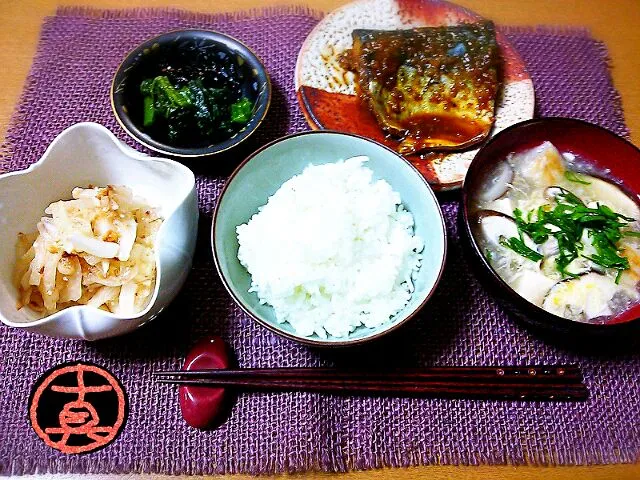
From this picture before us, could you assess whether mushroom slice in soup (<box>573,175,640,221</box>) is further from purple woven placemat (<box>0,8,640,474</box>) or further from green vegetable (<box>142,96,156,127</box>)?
green vegetable (<box>142,96,156,127</box>)

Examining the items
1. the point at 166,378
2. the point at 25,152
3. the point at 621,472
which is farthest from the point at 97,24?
the point at 621,472

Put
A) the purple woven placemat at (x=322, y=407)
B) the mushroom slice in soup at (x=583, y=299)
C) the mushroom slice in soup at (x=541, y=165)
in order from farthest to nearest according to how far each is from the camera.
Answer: the mushroom slice in soup at (x=541, y=165), the mushroom slice in soup at (x=583, y=299), the purple woven placemat at (x=322, y=407)

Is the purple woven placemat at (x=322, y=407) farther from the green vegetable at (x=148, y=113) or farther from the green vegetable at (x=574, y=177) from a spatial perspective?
the green vegetable at (x=574, y=177)

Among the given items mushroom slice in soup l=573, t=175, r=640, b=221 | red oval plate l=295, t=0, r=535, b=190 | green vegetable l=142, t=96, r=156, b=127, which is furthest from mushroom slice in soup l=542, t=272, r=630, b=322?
green vegetable l=142, t=96, r=156, b=127

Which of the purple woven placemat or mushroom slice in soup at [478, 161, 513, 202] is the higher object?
mushroom slice in soup at [478, 161, 513, 202]

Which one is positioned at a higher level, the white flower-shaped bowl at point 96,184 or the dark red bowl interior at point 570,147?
the dark red bowl interior at point 570,147

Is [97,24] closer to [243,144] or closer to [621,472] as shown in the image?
[243,144]

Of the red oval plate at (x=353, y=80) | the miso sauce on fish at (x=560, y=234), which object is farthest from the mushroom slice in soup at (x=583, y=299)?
the red oval plate at (x=353, y=80)
